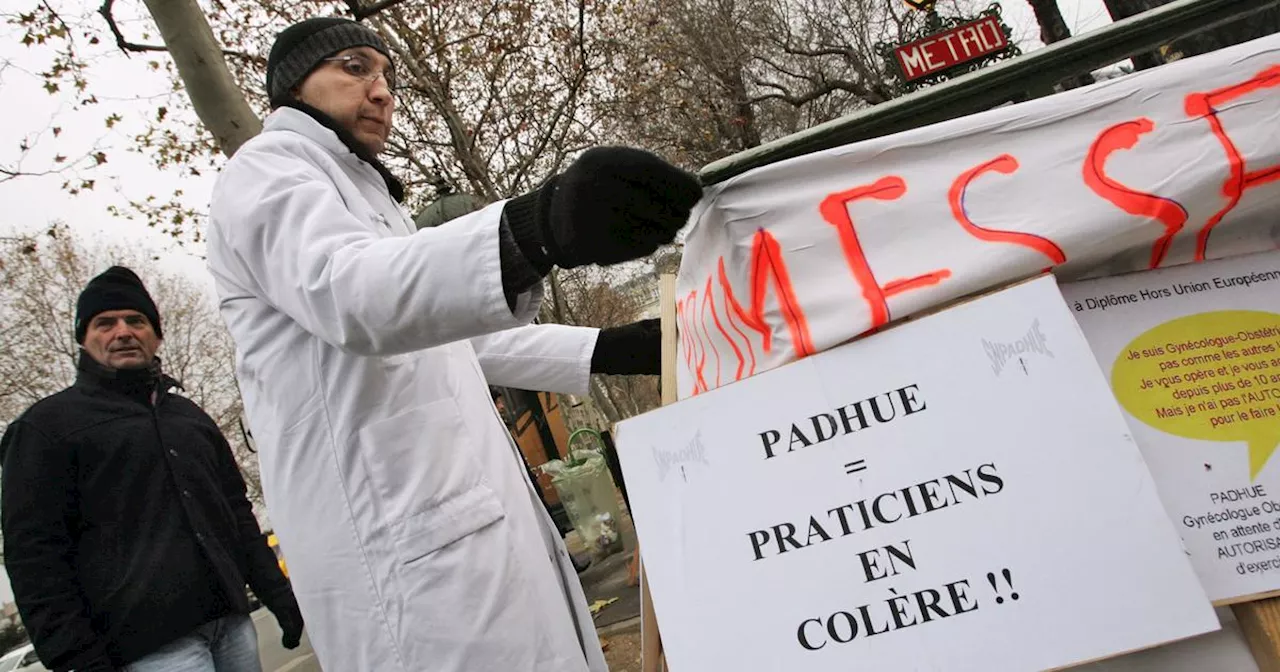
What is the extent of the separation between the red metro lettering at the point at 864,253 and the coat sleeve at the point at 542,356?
3.03 feet

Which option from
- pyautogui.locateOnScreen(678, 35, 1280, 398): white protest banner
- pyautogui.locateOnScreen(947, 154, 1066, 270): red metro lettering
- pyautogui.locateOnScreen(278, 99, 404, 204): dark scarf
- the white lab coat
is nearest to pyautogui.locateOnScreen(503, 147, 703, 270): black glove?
pyautogui.locateOnScreen(678, 35, 1280, 398): white protest banner

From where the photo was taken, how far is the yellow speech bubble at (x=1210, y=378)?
3.52 ft

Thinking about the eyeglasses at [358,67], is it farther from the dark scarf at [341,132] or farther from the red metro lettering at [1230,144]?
the red metro lettering at [1230,144]

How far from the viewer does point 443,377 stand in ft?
5.16

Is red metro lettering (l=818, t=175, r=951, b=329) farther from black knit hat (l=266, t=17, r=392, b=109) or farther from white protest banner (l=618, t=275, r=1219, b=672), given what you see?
black knit hat (l=266, t=17, r=392, b=109)

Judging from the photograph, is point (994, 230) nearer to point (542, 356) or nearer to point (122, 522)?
point (542, 356)

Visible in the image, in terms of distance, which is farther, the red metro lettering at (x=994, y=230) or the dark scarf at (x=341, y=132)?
the dark scarf at (x=341, y=132)

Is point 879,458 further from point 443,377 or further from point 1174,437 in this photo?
point 443,377

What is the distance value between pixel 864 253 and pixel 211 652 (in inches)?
95.8

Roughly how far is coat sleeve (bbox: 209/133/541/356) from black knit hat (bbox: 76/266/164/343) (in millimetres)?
1653

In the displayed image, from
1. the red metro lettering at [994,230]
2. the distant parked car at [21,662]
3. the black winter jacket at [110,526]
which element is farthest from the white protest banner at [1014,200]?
the distant parked car at [21,662]

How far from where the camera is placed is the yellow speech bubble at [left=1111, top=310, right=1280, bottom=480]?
1073 millimetres

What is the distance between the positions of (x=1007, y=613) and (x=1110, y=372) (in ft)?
1.30

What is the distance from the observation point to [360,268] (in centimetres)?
115
